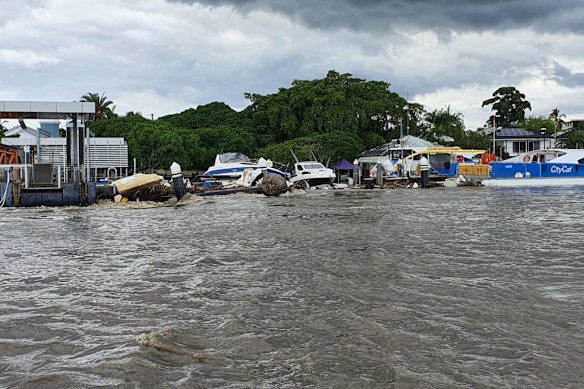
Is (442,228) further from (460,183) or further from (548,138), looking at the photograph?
(548,138)

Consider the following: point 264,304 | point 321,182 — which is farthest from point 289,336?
point 321,182

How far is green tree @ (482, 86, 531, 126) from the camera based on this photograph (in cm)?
8444

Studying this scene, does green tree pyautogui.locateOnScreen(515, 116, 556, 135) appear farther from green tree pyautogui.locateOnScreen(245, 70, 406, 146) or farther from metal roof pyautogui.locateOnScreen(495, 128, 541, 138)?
green tree pyautogui.locateOnScreen(245, 70, 406, 146)

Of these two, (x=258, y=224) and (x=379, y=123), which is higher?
(x=379, y=123)

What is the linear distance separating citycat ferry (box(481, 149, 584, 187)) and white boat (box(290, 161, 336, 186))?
984cm

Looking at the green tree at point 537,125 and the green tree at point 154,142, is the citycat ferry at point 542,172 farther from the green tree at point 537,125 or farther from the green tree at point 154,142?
the green tree at point 537,125

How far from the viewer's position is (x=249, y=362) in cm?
436

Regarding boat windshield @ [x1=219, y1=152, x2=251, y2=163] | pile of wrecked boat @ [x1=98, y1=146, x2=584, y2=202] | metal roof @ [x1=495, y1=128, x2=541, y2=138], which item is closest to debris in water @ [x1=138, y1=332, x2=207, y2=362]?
pile of wrecked boat @ [x1=98, y1=146, x2=584, y2=202]

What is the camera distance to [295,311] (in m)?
5.85

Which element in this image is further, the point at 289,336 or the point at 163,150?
the point at 163,150

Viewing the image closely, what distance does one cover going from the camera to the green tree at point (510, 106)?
277ft

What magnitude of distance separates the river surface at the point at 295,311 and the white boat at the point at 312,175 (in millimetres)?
25826

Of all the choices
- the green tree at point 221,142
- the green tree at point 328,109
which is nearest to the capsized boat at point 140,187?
the green tree at point 221,142

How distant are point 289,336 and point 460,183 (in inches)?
1374
